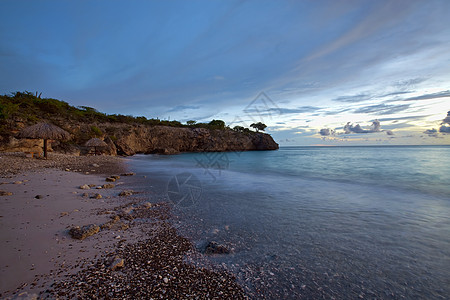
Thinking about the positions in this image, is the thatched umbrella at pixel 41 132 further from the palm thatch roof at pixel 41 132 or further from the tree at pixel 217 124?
the tree at pixel 217 124

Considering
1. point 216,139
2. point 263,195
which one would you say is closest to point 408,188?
point 263,195

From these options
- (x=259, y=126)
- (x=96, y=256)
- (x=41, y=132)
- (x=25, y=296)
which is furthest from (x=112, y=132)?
(x=259, y=126)

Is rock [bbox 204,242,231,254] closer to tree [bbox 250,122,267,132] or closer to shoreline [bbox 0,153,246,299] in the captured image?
shoreline [bbox 0,153,246,299]

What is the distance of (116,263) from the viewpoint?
2.36m

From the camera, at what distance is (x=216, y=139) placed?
4978cm

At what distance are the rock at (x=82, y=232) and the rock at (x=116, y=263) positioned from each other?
1.00 m

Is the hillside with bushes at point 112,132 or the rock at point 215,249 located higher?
the hillside with bushes at point 112,132

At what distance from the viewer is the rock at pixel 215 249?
9.69 feet

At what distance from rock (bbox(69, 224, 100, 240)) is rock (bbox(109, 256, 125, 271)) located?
1002mm

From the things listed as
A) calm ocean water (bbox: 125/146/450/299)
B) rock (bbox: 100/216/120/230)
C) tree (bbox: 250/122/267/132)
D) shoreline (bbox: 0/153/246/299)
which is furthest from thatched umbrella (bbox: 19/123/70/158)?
tree (bbox: 250/122/267/132)

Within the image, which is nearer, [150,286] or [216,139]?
[150,286]

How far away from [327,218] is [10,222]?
631cm

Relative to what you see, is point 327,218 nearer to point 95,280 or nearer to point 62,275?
point 95,280

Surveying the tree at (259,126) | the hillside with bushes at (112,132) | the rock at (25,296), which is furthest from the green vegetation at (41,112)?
the tree at (259,126)
